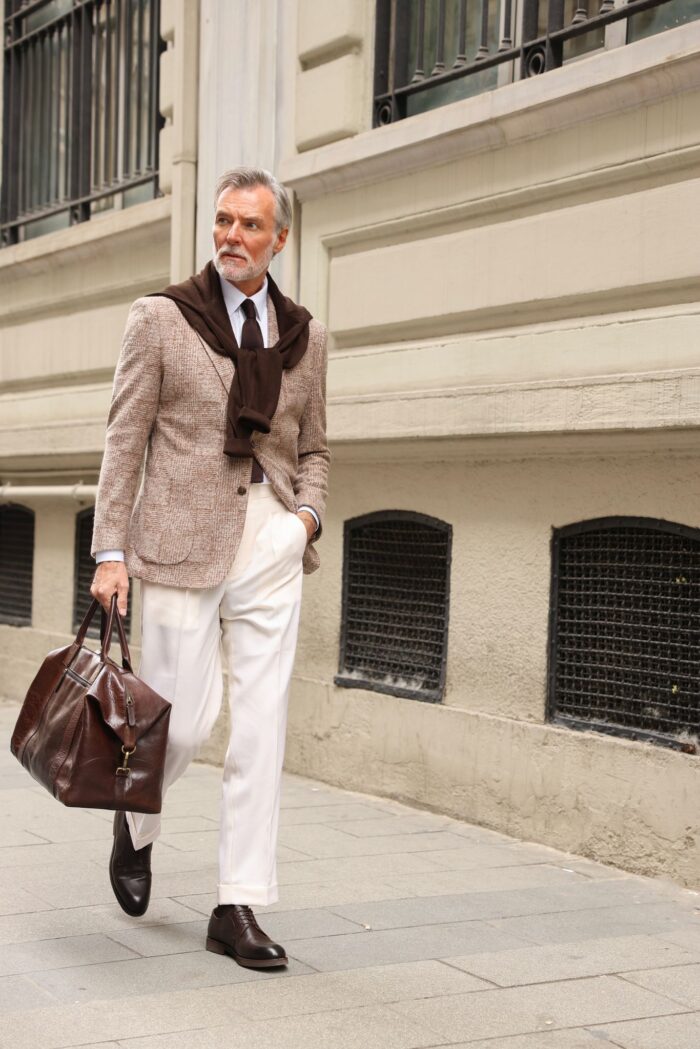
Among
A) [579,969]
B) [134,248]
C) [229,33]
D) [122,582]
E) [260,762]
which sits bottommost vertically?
[579,969]

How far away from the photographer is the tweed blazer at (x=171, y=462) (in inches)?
173

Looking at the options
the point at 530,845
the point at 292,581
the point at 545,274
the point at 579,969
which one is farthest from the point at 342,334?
the point at 579,969

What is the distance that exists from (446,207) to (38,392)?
15.2ft

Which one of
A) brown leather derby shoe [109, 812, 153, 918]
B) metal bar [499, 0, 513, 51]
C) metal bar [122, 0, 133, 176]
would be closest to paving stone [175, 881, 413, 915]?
brown leather derby shoe [109, 812, 153, 918]

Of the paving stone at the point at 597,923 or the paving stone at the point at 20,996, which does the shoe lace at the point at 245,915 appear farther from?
the paving stone at the point at 597,923

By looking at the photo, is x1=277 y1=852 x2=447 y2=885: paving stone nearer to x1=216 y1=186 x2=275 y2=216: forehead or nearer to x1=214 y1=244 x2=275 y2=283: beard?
x1=214 y1=244 x2=275 y2=283: beard

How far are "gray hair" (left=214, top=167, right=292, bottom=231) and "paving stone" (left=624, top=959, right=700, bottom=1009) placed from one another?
2.39 m

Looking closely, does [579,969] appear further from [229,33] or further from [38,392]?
[38,392]

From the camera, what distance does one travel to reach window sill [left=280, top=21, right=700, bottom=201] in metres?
5.65

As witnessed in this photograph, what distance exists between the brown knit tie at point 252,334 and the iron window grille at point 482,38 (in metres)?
2.44

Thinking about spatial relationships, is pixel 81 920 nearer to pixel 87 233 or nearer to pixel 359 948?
pixel 359 948

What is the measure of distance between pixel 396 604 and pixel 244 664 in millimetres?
2950

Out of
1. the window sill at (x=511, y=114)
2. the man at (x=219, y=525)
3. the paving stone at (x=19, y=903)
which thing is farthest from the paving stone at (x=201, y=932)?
the window sill at (x=511, y=114)

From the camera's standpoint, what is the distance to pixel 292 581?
4.52 meters
